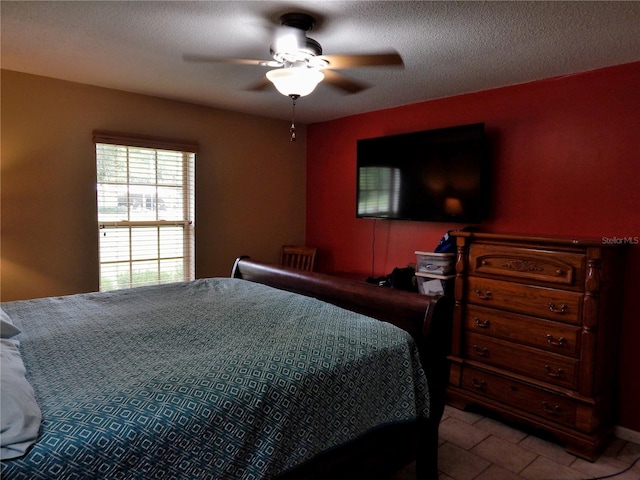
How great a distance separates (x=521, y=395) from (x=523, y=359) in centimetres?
24

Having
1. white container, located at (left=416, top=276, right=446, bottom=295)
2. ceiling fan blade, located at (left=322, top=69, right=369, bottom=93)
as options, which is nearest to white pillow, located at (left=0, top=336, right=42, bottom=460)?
ceiling fan blade, located at (left=322, top=69, right=369, bottom=93)

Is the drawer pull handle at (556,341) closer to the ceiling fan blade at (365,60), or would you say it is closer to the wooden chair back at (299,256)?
the ceiling fan blade at (365,60)

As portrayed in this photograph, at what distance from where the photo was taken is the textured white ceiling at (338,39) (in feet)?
6.24

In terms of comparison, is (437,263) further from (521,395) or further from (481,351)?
(521,395)

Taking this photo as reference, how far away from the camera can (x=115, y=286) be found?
3.51 metres

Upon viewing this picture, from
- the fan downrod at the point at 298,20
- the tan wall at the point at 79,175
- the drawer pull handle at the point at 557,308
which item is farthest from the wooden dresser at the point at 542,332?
the tan wall at the point at 79,175

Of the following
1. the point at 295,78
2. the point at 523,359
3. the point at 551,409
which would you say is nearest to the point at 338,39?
the point at 295,78

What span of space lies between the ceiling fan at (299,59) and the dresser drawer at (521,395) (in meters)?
2.14

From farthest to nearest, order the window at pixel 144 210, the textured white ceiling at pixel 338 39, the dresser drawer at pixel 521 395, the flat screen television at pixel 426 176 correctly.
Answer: the window at pixel 144 210 < the flat screen television at pixel 426 176 < the dresser drawer at pixel 521 395 < the textured white ceiling at pixel 338 39

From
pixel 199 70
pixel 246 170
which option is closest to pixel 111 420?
pixel 199 70

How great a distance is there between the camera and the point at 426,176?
3.42 metres

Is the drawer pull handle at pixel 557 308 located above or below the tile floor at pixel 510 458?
above

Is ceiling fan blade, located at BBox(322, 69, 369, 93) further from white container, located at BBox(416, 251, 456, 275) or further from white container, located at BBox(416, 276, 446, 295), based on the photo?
white container, located at BBox(416, 276, 446, 295)

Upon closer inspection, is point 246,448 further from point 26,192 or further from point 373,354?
point 26,192
